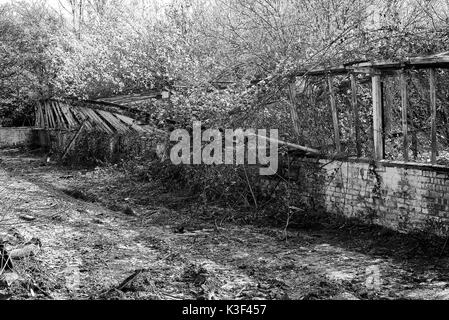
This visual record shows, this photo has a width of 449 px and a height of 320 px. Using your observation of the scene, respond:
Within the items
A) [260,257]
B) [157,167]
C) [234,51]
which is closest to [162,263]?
[260,257]

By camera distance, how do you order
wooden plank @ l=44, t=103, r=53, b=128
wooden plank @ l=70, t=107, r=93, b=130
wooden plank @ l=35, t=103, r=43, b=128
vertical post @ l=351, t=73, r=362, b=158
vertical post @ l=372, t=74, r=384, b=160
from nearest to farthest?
vertical post @ l=372, t=74, r=384, b=160, vertical post @ l=351, t=73, r=362, b=158, wooden plank @ l=70, t=107, r=93, b=130, wooden plank @ l=44, t=103, r=53, b=128, wooden plank @ l=35, t=103, r=43, b=128

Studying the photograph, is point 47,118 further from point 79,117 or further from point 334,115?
point 334,115

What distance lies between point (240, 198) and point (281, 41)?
4.03 metres

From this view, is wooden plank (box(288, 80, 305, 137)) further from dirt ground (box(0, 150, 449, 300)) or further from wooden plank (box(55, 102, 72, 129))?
wooden plank (box(55, 102, 72, 129))

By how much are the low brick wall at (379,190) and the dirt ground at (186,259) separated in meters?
0.44

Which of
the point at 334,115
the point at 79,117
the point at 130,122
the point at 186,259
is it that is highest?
the point at 79,117

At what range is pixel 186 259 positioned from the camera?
8.21m

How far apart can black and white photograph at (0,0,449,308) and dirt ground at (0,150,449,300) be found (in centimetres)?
4

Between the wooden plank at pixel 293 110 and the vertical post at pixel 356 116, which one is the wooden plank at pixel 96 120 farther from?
the vertical post at pixel 356 116

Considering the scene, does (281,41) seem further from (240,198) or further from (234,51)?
(240,198)

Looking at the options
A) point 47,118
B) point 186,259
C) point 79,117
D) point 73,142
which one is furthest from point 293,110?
point 47,118

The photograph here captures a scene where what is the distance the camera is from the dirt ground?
262 inches

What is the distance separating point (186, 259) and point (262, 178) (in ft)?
11.0

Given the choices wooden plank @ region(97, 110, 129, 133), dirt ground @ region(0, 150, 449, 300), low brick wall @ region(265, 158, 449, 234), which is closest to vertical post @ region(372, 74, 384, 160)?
low brick wall @ region(265, 158, 449, 234)
